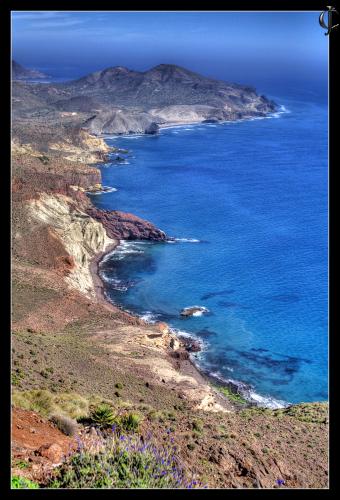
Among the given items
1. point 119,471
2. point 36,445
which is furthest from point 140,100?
point 119,471

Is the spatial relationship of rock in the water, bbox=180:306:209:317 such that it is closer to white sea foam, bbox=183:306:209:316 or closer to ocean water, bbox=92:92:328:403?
white sea foam, bbox=183:306:209:316

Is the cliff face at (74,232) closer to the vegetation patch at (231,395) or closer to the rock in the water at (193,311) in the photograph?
the rock in the water at (193,311)

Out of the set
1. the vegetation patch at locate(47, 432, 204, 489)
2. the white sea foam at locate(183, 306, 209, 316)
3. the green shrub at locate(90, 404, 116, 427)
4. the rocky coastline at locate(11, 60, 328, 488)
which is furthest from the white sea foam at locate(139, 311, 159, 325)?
the vegetation patch at locate(47, 432, 204, 489)

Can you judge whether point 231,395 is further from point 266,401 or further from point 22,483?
point 22,483

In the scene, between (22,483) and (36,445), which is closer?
(22,483)

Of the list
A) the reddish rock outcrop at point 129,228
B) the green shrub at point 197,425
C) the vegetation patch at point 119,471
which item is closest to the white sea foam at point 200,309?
the reddish rock outcrop at point 129,228

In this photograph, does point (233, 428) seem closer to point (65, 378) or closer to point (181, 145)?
point (65, 378)
